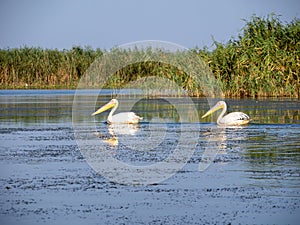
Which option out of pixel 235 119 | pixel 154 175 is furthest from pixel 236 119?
pixel 154 175

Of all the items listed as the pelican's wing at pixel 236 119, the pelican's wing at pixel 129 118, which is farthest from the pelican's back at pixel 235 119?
the pelican's wing at pixel 129 118

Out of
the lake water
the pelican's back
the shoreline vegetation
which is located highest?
the shoreline vegetation

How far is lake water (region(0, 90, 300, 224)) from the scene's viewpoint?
6855 millimetres

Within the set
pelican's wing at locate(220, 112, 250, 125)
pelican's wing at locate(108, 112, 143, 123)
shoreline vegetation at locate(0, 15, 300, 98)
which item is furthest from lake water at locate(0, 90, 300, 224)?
shoreline vegetation at locate(0, 15, 300, 98)

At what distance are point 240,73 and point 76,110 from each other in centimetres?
630

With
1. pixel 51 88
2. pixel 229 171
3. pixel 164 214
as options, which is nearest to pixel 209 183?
pixel 229 171

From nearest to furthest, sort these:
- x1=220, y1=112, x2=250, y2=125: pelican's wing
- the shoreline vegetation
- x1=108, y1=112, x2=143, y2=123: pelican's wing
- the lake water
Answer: the lake water < x1=220, y1=112, x2=250, y2=125: pelican's wing < x1=108, y1=112, x2=143, y2=123: pelican's wing < the shoreline vegetation

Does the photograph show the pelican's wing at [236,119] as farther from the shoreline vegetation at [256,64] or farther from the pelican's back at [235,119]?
the shoreline vegetation at [256,64]

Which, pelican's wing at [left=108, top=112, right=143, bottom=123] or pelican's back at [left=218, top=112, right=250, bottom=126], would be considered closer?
pelican's back at [left=218, top=112, right=250, bottom=126]

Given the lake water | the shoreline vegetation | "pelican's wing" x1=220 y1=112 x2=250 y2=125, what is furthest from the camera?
the shoreline vegetation

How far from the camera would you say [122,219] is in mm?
6672

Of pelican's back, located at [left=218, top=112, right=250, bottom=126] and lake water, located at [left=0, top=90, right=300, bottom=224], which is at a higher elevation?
pelican's back, located at [left=218, top=112, right=250, bottom=126]

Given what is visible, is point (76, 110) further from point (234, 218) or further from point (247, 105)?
point (234, 218)

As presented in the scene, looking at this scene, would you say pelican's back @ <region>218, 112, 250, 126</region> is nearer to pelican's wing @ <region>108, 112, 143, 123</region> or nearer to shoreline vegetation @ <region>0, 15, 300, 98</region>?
pelican's wing @ <region>108, 112, 143, 123</region>
